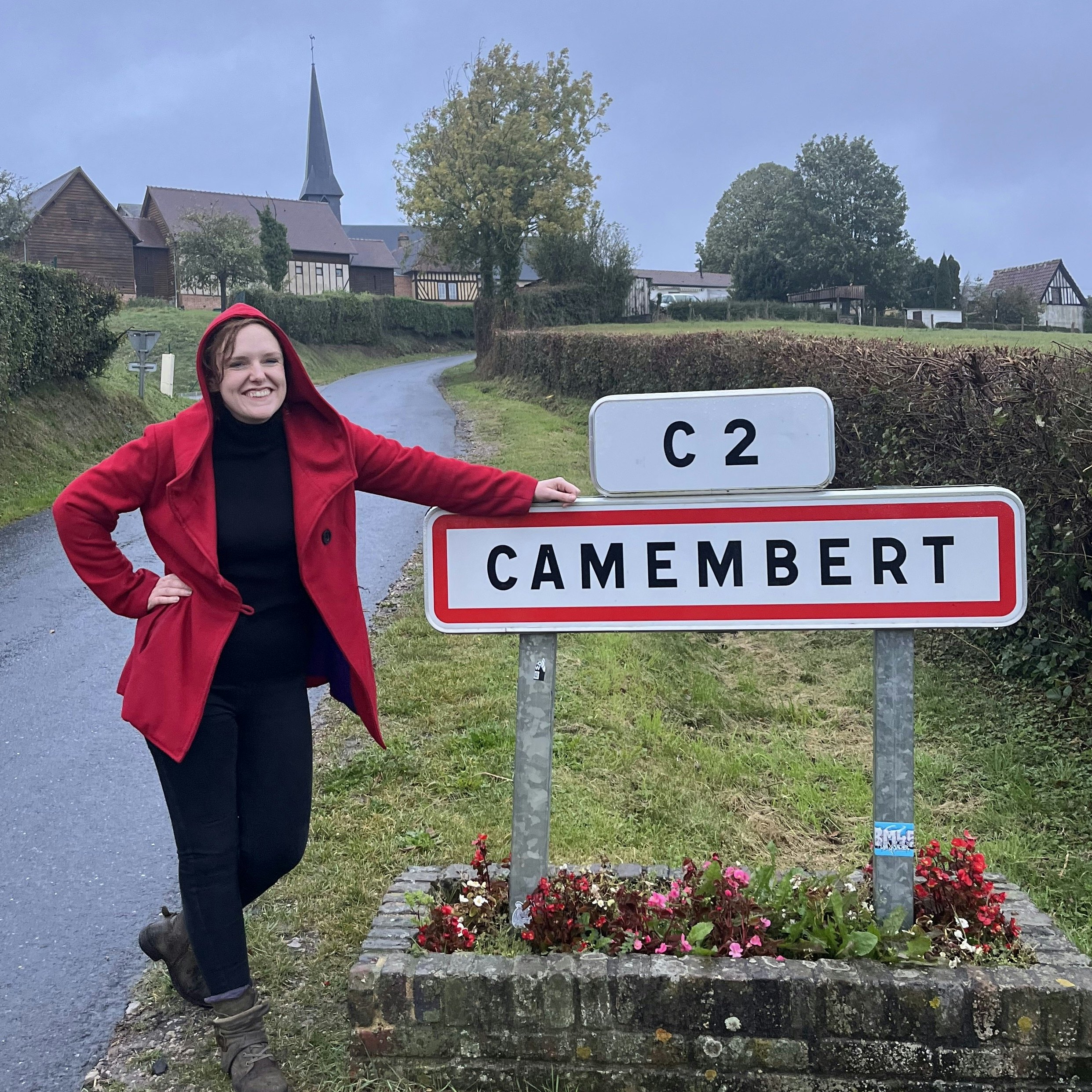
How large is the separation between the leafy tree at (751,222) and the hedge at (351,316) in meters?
27.1

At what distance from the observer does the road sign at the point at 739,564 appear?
2.76m

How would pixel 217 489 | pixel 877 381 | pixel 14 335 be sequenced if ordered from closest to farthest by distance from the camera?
pixel 217 489
pixel 877 381
pixel 14 335

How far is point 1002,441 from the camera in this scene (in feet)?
20.2

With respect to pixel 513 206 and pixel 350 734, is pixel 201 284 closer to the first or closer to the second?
pixel 513 206

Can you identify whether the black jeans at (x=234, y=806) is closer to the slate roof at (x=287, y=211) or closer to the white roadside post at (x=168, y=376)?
the white roadside post at (x=168, y=376)

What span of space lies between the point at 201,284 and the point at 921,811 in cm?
5019

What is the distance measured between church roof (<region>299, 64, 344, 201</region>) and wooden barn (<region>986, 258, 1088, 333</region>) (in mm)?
55410

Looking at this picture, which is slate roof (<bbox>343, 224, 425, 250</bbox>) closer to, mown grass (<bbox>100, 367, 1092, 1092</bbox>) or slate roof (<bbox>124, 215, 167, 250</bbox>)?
slate roof (<bbox>124, 215, 167, 250</bbox>)

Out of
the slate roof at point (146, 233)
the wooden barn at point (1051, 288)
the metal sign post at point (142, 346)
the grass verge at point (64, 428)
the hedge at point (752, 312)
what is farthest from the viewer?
the wooden barn at point (1051, 288)

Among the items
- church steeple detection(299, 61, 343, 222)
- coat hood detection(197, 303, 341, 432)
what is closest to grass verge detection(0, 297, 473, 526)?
coat hood detection(197, 303, 341, 432)


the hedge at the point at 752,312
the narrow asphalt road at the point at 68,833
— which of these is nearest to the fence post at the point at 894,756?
the narrow asphalt road at the point at 68,833

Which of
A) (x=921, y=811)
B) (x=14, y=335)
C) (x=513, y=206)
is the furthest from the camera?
(x=513, y=206)

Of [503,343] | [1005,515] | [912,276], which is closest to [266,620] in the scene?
[1005,515]

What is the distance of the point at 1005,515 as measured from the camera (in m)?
2.74
